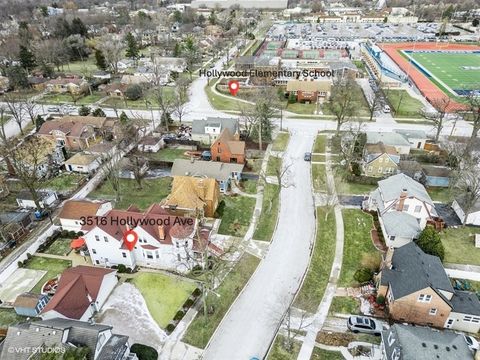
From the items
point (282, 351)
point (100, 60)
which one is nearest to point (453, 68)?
point (100, 60)

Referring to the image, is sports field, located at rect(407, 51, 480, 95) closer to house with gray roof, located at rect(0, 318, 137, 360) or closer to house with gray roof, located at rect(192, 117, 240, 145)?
house with gray roof, located at rect(192, 117, 240, 145)

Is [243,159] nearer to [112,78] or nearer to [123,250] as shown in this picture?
[123,250]

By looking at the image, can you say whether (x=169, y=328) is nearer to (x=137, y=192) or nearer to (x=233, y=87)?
(x=137, y=192)

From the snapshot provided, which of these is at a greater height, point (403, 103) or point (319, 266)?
point (403, 103)

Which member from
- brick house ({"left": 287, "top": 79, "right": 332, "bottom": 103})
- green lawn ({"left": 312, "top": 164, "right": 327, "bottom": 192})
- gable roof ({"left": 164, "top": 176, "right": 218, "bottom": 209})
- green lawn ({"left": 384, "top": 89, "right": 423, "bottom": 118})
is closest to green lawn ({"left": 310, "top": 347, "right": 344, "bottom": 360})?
gable roof ({"left": 164, "top": 176, "right": 218, "bottom": 209})

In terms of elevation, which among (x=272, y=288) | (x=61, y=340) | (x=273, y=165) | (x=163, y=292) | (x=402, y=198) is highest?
(x=61, y=340)

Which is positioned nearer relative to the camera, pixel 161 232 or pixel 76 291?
pixel 76 291
